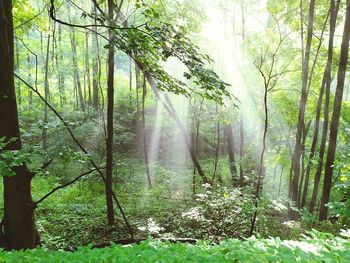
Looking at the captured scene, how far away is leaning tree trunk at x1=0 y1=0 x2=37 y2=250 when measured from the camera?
4.05 meters

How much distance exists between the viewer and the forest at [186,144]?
11.2 feet

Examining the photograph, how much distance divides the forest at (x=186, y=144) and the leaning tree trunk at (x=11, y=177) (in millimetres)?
17

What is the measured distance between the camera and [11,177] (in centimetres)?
415

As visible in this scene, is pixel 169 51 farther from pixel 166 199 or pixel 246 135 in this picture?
pixel 246 135

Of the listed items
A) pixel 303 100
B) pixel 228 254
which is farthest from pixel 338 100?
pixel 228 254

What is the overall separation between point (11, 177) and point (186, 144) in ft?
31.0

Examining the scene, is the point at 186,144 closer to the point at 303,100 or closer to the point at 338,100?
the point at 303,100

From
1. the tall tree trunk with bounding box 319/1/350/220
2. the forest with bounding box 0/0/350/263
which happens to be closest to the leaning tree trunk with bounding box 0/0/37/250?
the forest with bounding box 0/0/350/263

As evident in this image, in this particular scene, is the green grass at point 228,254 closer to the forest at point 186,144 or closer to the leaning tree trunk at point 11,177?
the forest at point 186,144

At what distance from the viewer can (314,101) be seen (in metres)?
12.9

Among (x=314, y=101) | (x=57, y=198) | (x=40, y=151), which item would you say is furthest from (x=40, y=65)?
(x=40, y=151)

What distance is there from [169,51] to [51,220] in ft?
25.2

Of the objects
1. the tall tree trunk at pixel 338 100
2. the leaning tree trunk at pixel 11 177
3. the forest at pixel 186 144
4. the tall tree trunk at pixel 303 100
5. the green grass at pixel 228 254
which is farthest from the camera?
the tall tree trunk at pixel 303 100

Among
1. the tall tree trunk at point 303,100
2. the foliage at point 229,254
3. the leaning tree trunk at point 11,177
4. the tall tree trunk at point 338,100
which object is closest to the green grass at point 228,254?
the foliage at point 229,254
